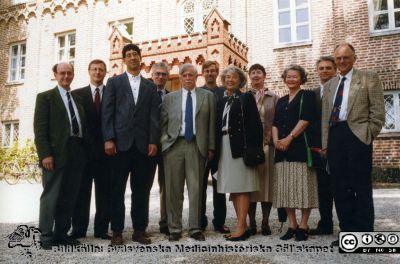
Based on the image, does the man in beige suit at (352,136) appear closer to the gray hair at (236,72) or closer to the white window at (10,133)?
the gray hair at (236,72)

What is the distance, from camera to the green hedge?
9.87 metres

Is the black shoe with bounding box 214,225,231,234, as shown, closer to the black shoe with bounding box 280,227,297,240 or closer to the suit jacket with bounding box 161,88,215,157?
the black shoe with bounding box 280,227,297,240

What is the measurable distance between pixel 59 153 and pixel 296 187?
2.60 meters

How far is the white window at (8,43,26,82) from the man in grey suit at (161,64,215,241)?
15.8 meters

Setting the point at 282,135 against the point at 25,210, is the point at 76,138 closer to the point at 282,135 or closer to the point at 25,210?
the point at 282,135

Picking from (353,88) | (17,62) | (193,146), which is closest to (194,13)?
(17,62)

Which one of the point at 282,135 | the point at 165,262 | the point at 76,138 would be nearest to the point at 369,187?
the point at 282,135

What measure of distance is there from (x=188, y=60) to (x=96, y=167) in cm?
747

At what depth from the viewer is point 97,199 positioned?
4383mm

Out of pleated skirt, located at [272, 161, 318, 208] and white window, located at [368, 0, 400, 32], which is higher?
white window, located at [368, 0, 400, 32]

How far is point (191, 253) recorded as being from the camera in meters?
3.53

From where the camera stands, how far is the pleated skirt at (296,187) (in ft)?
12.8

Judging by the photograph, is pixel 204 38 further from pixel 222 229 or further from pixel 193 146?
pixel 222 229

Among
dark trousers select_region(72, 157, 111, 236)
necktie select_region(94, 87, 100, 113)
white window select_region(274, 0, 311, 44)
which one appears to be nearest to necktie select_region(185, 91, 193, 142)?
dark trousers select_region(72, 157, 111, 236)
